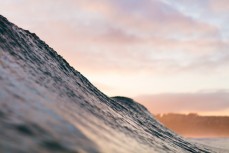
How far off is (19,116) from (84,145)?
1.11m

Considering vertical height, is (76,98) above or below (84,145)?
above

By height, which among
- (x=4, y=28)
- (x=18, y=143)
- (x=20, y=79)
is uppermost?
(x=4, y=28)

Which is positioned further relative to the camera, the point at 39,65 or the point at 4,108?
the point at 39,65

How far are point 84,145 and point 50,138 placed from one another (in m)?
0.67

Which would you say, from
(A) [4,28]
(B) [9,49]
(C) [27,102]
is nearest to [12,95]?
(C) [27,102]

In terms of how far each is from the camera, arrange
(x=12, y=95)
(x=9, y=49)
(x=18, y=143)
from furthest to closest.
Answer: (x=9, y=49)
(x=12, y=95)
(x=18, y=143)

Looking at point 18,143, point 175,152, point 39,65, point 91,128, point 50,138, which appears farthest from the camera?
point 175,152

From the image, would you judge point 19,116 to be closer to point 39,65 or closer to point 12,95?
point 12,95

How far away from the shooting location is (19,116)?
5.38 metres

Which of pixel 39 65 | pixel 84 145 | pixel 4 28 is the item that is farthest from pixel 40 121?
pixel 4 28

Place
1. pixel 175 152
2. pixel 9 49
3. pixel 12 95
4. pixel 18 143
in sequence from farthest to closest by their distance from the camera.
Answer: pixel 175 152 < pixel 9 49 < pixel 12 95 < pixel 18 143

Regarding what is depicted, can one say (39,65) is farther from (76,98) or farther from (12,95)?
(12,95)

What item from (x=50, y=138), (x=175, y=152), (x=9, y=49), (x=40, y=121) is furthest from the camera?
(x=175, y=152)

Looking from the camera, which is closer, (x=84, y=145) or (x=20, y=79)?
(x=84, y=145)
